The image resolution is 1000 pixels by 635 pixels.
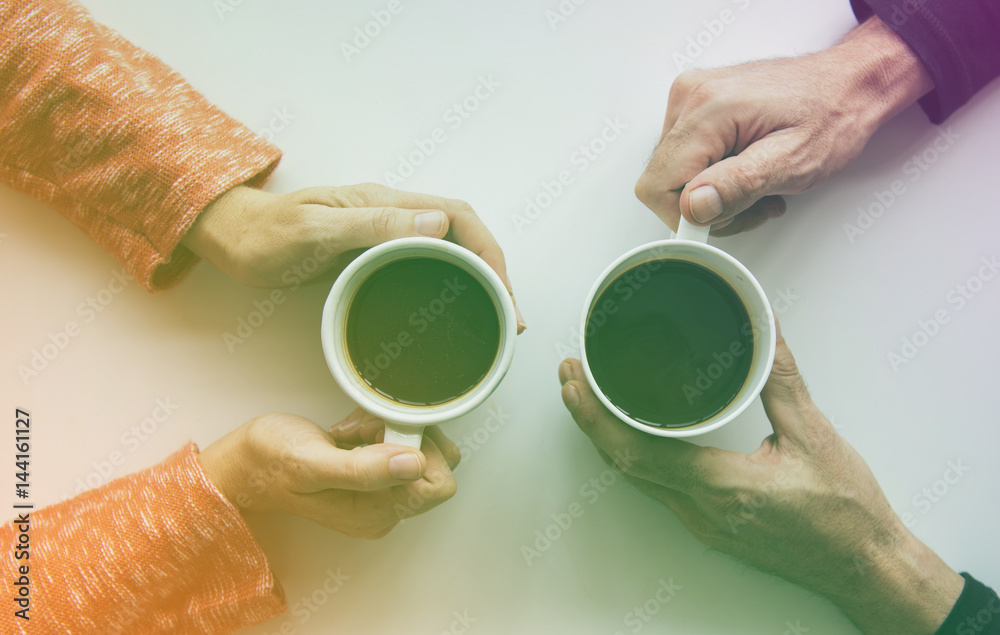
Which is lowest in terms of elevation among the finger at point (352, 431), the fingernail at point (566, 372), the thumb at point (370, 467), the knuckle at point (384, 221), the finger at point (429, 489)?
the finger at point (429, 489)

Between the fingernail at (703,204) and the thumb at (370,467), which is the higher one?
the fingernail at (703,204)

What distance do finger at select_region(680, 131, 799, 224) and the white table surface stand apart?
7.5 inches

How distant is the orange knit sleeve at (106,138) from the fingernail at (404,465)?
55 centimetres

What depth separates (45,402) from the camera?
988 millimetres

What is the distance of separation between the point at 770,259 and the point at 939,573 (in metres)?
0.63

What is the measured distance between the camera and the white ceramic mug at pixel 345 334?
0.67 meters

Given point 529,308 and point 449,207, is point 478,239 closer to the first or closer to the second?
point 449,207

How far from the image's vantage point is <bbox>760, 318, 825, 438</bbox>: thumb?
84cm

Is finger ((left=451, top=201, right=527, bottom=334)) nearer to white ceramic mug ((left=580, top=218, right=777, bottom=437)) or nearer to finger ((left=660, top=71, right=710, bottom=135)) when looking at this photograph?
white ceramic mug ((left=580, top=218, right=777, bottom=437))

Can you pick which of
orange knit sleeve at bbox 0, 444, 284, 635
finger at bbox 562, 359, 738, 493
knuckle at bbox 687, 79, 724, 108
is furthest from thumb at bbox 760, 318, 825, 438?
orange knit sleeve at bbox 0, 444, 284, 635

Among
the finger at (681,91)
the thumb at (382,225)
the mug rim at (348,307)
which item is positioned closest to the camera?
the mug rim at (348,307)

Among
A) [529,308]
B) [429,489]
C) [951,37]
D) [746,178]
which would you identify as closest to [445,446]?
[429,489]

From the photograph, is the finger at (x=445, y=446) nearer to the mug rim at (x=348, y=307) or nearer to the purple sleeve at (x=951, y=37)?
the mug rim at (x=348, y=307)

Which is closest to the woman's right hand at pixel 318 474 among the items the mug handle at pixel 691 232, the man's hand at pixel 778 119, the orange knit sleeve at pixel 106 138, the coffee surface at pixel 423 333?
the coffee surface at pixel 423 333
